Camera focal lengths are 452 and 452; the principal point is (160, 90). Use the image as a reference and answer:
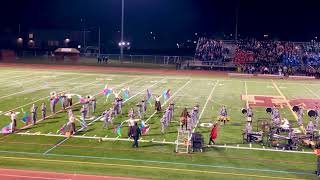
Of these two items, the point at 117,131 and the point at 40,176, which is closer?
the point at 40,176

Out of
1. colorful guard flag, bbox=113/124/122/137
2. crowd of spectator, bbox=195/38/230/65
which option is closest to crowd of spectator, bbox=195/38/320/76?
crowd of spectator, bbox=195/38/230/65

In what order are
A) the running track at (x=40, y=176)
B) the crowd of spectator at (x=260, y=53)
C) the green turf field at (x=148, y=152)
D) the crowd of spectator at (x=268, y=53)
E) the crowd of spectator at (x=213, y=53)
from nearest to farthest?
the running track at (x=40, y=176) < the green turf field at (x=148, y=152) < the crowd of spectator at (x=260, y=53) < the crowd of spectator at (x=268, y=53) < the crowd of spectator at (x=213, y=53)

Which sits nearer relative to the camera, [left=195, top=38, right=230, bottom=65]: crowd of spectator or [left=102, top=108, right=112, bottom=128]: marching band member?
[left=102, top=108, right=112, bottom=128]: marching band member

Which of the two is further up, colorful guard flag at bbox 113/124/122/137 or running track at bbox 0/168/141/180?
colorful guard flag at bbox 113/124/122/137

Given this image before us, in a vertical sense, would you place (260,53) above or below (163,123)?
above

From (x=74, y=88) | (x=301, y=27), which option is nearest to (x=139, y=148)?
(x=74, y=88)

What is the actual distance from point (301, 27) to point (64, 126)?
83.3 meters

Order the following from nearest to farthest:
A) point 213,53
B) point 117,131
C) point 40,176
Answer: point 40,176, point 117,131, point 213,53

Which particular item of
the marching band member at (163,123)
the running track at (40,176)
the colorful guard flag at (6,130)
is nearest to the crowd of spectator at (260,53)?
the marching band member at (163,123)

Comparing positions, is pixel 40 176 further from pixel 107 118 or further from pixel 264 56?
pixel 264 56

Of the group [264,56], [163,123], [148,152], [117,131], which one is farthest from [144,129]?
[264,56]

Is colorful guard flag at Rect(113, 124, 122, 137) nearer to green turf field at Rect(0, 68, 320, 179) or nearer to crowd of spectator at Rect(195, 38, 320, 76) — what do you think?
green turf field at Rect(0, 68, 320, 179)

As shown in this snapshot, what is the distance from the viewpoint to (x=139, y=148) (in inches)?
731

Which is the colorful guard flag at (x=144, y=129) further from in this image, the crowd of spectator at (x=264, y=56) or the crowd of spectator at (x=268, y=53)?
the crowd of spectator at (x=268, y=53)
